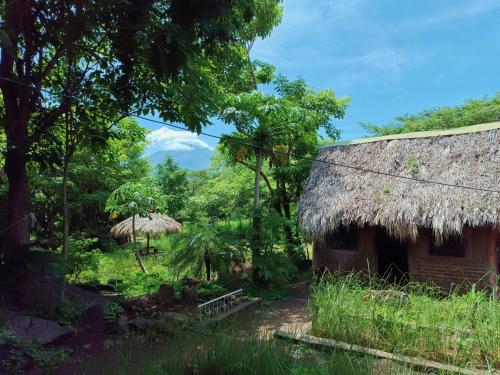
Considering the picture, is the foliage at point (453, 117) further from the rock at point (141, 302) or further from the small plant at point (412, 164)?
the rock at point (141, 302)

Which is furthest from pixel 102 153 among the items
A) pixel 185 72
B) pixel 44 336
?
pixel 44 336

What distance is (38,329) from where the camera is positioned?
4.41 m

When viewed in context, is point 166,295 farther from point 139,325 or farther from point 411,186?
point 411,186

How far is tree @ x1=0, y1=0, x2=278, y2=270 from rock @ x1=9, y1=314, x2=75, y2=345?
141 cm

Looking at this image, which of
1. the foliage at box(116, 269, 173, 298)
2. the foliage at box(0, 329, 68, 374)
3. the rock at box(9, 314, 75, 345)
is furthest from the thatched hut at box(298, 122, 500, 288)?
the foliage at box(0, 329, 68, 374)

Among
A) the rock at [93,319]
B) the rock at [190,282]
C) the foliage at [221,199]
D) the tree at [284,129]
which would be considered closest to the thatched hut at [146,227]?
the foliage at [221,199]

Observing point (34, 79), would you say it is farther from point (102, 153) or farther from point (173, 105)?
point (102, 153)

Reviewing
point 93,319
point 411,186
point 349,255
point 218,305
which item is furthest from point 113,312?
point 411,186

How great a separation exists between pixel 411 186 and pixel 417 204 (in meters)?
0.58

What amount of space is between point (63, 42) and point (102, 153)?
3247 mm

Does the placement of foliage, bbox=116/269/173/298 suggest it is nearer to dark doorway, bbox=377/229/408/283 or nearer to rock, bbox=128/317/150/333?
rock, bbox=128/317/150/333

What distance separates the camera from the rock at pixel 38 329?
14.0ft

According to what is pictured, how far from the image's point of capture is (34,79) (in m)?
5.91

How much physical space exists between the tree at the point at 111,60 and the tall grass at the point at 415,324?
10.2ft
